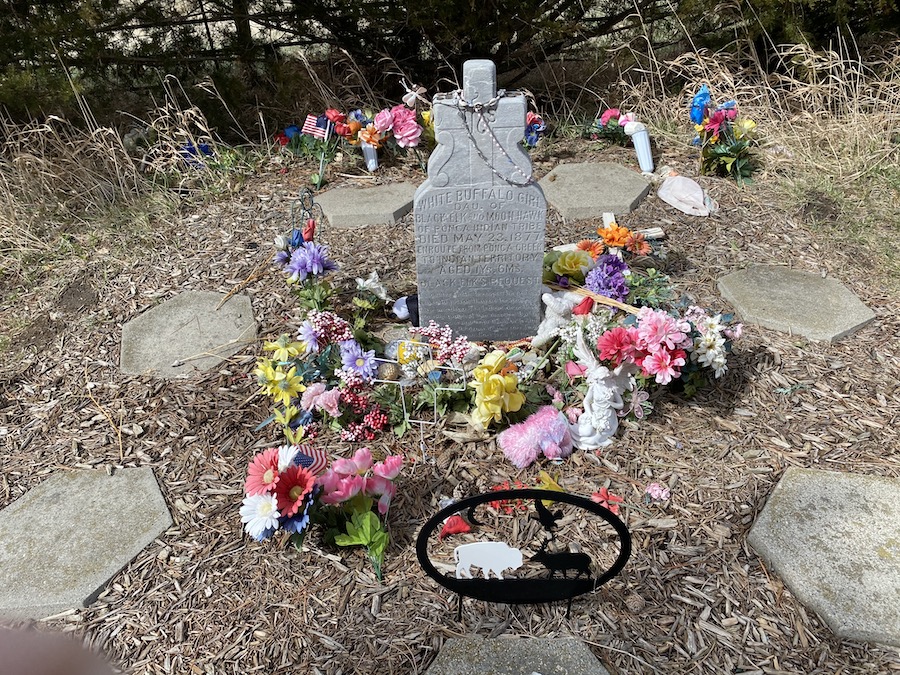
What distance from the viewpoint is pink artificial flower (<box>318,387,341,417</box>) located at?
8.89ft

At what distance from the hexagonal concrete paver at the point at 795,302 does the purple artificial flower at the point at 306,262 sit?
2158 millimetres

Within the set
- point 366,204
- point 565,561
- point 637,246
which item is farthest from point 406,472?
point 366,204

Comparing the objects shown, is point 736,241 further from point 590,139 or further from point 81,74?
point 81,74

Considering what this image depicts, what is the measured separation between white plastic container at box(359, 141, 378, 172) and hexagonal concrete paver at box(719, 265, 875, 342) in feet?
8.86

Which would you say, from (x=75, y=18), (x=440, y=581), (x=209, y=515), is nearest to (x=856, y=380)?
(x=440, y=581)

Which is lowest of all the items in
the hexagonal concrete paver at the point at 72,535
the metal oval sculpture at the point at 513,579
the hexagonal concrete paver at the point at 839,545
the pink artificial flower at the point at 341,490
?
the hexagonal concrete paver at the point at 839,545

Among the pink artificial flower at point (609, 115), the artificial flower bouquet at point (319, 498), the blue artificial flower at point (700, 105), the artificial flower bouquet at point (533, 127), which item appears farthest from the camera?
the pink artificial flower at point (609, 115)

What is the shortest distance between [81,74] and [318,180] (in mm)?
2047

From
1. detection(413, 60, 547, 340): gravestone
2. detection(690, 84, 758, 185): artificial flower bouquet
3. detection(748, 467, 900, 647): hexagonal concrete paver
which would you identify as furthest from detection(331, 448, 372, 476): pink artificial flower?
detection(690, 84, 758, 185): artificial flower bouquet

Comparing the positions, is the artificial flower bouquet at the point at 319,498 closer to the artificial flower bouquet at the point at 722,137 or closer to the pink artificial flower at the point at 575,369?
the pink artificial flower at the point at 575,369

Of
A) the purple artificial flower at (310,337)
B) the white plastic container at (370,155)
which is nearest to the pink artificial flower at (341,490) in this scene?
the purple artificial flower at (310,337)

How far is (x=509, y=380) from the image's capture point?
2580mm

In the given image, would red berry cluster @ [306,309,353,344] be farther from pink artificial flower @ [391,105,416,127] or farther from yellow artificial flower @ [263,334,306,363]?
pink artificial flower @ [391,105,416,127]

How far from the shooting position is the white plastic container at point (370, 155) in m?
4.94
